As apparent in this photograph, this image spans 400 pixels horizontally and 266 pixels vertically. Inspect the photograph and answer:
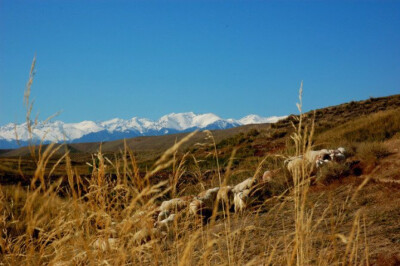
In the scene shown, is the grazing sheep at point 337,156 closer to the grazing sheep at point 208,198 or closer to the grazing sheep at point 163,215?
the grazing sheep at point 208,198

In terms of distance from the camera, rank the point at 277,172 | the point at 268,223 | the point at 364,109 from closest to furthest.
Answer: the point at 268,223
the point at 277,172
the point at 364,109

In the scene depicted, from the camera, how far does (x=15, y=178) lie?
507 inches

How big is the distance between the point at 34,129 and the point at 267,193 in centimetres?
473

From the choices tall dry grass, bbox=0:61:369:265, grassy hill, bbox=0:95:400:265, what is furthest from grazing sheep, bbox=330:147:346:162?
tall dry grass, bbox=0:61:369:265

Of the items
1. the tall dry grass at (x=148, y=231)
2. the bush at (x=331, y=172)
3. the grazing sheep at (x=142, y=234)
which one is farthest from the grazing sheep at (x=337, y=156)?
the grazing sheep at (x=142, y=234)

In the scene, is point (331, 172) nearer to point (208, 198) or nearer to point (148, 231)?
point (208, 198)

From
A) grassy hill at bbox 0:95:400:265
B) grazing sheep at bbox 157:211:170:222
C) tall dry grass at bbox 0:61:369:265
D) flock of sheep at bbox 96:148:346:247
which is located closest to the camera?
tall dry grass at bbox 0:61:369:265

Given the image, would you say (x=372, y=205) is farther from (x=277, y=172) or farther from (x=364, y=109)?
(x=364, y=109)

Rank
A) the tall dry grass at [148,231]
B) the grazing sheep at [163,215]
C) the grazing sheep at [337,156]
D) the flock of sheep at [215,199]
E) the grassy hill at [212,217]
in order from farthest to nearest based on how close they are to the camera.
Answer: the grazing sheep at [337,156]
the grazing sheep at [163,215]
the flock of sheep at [215,199]
the grassy hill at [212,217]
the tall dry grass at [148,231]

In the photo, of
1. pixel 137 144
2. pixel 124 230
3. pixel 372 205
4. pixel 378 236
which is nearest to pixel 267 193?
pixel 372 205

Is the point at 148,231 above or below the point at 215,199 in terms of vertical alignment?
above

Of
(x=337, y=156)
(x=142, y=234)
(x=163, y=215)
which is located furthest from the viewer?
(x=337, y=156)

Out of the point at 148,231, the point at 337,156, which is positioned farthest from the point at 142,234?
the point at 337,156

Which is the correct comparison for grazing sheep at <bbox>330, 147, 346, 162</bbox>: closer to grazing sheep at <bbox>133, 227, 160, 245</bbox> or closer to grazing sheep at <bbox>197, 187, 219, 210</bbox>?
grazing sheep at <bbox>197, 187, 219, 210</bbox>
